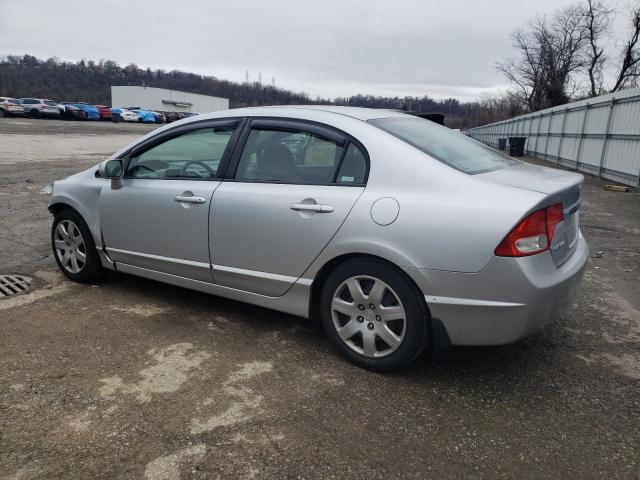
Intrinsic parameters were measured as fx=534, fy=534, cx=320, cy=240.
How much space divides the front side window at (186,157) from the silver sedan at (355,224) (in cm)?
1

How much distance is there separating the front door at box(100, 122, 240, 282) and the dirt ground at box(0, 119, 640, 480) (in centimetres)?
43

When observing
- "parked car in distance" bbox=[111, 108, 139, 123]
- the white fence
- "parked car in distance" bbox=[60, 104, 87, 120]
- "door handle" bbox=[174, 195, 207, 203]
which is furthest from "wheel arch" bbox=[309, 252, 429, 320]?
"parked car in distance" bbox=[111, 108, 139, 123]

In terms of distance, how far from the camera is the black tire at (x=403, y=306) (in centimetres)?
292

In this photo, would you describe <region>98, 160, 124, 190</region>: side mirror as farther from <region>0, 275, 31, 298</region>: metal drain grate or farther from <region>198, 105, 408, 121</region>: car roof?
<region>0, 275, 31, 298</region>: metal drain grate

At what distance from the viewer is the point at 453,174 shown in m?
2.93

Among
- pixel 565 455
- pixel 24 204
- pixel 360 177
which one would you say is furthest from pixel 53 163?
pixel 565 455

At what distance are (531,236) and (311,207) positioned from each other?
4.04 feet

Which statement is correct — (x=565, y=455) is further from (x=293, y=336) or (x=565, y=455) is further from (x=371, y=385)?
(x=293, y=336)

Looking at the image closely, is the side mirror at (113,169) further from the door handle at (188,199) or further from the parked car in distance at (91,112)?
the parked car in distance at (91,112)

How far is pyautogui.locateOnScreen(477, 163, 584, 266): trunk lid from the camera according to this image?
287 centimetres

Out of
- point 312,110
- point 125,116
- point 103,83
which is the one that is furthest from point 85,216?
point 103,83

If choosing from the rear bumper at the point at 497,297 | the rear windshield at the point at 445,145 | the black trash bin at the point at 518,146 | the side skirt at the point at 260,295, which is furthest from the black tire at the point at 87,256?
the black trash bin at the point at 518,146

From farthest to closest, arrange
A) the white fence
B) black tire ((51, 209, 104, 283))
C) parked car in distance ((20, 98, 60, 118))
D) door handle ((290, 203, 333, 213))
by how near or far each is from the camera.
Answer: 1. parked car in distance ((20, 98, 60, 118))
2. the white fence
3. black tire ((51, 209, 104, 283))
4. door handle ((290, 203, 333, 213))

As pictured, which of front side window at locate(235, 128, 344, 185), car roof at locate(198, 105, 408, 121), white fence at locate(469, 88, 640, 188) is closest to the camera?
front side window at locate(235, 128, 344, 185)
